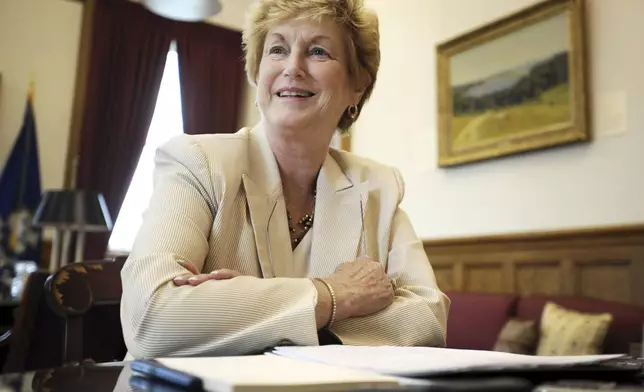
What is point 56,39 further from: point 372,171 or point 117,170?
point 372,171

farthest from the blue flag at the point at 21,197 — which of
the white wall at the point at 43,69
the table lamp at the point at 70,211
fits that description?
the table lamp at the point at 70,211

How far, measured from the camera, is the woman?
92cm

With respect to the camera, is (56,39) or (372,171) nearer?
(372,171)

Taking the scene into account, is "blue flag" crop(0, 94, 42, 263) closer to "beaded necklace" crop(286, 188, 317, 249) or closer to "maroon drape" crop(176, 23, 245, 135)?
"maroon drape" crop(176, 23, 245, 135)

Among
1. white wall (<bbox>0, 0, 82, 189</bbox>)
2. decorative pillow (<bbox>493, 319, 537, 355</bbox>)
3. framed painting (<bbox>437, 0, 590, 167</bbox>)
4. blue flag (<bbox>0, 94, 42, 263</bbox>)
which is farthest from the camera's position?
white wall (<bbox>0, 0, 82, 189</bbox>)

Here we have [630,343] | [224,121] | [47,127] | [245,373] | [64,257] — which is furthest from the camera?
[224,121]

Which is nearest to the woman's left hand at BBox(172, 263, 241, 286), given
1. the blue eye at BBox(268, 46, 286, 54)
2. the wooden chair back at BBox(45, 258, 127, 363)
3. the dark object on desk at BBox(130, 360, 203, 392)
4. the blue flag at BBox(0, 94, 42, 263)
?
the dark object on desk at BBox(130, 360, 203, 392)

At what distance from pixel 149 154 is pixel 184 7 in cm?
214

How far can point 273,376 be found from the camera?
58cm

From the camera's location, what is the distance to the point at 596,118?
9.67ft

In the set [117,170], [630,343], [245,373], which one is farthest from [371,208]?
[117,170]

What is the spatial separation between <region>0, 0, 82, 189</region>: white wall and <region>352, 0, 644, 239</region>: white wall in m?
2.36

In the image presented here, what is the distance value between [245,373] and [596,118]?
9.19 feet

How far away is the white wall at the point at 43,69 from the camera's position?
4.56 meters
